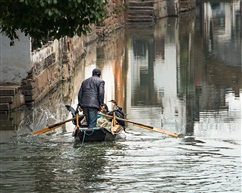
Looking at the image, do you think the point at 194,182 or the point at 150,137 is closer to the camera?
the point at 194,182

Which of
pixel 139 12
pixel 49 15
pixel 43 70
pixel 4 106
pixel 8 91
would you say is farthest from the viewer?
pixel 139 12

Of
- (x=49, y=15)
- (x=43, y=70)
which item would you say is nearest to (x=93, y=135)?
(x=49, y=15)

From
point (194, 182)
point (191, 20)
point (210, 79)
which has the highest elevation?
point (191, 20)

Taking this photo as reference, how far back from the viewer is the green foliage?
15.0 meters

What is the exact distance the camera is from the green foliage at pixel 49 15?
15039mm

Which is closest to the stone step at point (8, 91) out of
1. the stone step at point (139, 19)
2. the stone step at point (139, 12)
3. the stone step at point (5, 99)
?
the stone step at point (5, 99)

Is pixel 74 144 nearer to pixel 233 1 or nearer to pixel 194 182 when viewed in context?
pixel 194 182

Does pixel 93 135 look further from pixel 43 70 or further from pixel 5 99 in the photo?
pixel 43 70

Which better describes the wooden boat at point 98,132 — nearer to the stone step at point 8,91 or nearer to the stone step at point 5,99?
the stone step at point 5,99

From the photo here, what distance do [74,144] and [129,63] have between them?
1943 centimetres

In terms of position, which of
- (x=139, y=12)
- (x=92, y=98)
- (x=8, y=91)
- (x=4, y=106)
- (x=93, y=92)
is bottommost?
(x=4, y=106)

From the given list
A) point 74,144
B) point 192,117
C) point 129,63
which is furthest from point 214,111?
point 129,63

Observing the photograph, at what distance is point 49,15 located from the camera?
1503cm

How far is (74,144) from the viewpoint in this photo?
21.1 meters
